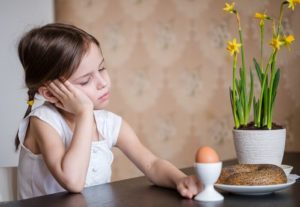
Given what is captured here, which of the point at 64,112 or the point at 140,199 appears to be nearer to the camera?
the point at 140,199

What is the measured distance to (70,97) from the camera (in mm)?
1431

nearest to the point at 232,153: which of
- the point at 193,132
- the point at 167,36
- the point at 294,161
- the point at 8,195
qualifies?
the point at 193,132

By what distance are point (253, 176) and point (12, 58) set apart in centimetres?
197

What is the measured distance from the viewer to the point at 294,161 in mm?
1680

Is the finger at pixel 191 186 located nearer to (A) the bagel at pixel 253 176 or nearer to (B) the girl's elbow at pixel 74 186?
(A) the bagel at pixel 253 176

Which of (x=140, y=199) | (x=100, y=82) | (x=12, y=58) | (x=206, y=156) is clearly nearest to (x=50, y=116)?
(x=100, y=82)

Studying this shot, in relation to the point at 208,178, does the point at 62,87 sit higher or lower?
higher

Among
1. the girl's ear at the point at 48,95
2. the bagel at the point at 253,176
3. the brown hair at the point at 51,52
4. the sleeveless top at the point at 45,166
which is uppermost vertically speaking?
the brown hair at the point at 51,52

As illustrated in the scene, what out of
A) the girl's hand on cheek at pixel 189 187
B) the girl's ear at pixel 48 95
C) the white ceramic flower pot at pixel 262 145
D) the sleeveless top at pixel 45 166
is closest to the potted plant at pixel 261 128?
the white ceramic flower pot at pixel 262 145

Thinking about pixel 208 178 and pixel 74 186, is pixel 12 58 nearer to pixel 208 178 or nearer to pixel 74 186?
pixel 74 186

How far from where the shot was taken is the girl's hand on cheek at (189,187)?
111 cm

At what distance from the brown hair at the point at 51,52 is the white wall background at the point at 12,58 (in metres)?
1.21

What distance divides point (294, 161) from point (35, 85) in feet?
2.76

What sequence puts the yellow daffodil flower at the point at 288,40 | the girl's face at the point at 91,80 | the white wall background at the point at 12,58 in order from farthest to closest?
the white wall background at the point at 12,58 → the girl's face at the point at 91,80 → the yellow daffodil flower at the point at 288,40
